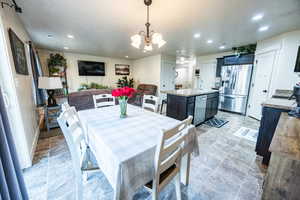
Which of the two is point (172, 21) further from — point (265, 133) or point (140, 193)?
point (140, 193)

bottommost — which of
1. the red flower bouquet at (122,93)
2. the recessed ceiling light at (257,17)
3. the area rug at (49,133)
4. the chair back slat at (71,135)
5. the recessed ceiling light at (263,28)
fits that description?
the area rug at (49,133)

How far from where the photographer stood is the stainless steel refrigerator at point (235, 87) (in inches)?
165

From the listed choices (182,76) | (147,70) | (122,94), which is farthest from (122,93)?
(182,76)

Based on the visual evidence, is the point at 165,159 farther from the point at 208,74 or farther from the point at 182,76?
the point at 182,76

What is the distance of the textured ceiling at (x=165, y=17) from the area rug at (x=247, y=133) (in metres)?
2.44

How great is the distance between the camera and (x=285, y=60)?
10.2 ft

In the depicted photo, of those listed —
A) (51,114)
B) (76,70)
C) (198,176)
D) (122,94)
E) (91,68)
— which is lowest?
(198,176)

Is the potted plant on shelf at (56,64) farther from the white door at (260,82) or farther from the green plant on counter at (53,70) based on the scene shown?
the white door at (260,82)

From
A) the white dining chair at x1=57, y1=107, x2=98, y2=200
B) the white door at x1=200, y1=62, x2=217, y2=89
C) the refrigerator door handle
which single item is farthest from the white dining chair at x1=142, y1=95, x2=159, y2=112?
the white door at x1=200, y1=62, x2=217, y2=89

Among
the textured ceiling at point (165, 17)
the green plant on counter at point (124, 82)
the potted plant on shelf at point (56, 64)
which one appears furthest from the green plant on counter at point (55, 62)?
the green plant on counter at point (124, 82)

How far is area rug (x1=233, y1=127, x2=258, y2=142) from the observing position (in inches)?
107

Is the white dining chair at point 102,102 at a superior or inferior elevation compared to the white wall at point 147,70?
inferior

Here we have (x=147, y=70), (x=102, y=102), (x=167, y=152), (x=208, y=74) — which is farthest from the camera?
(x=147, y=70)

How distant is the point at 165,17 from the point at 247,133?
322 cm
